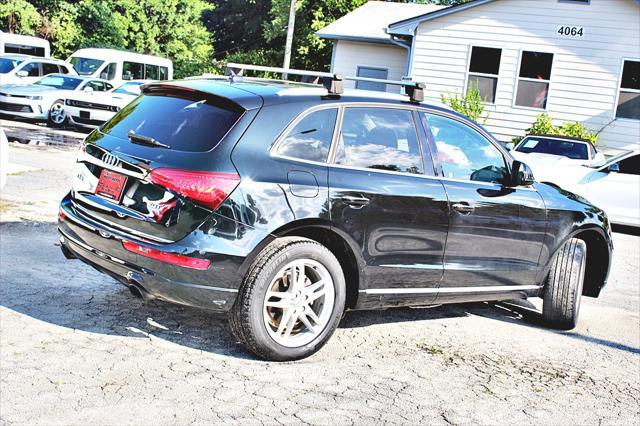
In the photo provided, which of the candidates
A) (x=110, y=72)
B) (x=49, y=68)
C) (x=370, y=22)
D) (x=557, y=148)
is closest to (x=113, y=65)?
(x=110, y=72)

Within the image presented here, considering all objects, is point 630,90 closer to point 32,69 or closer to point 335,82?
point 32,69

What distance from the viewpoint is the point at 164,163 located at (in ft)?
14.3

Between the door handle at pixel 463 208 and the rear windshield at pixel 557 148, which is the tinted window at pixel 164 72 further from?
the door handle at pixel 463 208

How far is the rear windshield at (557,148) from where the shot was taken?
1522cm

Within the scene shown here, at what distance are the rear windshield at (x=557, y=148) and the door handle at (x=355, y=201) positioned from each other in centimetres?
1122

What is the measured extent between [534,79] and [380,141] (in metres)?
18.0

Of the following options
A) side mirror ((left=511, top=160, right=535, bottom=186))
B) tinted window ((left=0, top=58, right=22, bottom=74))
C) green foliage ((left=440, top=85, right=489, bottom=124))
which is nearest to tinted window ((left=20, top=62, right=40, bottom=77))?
tinted window ((left=0, top=58, right=22, bottom=74))

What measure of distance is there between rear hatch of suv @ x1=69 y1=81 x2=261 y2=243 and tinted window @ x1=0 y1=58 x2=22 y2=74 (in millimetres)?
19564

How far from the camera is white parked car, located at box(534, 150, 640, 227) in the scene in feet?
39.6

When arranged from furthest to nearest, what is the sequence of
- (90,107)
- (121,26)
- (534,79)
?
(121,26)
(534,79)
(90,107)

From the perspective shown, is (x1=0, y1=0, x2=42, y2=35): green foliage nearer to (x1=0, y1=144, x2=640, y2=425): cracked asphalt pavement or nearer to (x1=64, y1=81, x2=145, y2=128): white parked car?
(x1=64, y1=81, x2=145, y2=128): white parked car

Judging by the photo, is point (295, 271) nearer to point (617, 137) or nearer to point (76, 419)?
point (76, 419)

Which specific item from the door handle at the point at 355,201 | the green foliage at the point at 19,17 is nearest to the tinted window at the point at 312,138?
the door handle at the point at 355,201

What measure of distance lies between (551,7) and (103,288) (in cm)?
1880
